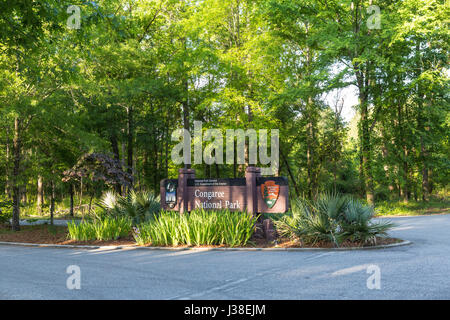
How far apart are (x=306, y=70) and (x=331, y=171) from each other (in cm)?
751

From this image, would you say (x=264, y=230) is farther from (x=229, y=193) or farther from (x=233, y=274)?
(x=233, y=274)

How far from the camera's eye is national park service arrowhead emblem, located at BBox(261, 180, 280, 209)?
38.3 feet

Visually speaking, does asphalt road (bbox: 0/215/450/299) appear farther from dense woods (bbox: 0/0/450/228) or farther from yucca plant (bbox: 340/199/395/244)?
dense woods (bbox: 0/0/450/228)

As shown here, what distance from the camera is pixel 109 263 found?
8.67m

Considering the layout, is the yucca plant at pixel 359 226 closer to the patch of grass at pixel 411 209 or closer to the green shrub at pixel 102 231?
the green shrub at pixel 102 231

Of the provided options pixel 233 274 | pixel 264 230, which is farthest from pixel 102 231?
pixel 233 274

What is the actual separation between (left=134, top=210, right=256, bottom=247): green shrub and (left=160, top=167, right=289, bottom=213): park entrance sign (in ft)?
2.47

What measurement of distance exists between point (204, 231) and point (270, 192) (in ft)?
8.06

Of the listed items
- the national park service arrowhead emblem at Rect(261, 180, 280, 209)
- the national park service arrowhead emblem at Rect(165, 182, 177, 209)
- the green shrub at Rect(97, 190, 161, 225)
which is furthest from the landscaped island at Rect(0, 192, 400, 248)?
the national park service arrowhead emblem at Rect(165, 182, 177, 209)

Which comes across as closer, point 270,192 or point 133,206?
point 270,192

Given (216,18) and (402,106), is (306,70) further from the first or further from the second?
(402,106)

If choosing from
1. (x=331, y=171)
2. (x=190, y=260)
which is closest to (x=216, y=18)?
(x=331, y=171)

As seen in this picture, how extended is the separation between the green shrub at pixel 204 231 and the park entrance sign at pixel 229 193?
2.47 ft

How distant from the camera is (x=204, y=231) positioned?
10.8 m
